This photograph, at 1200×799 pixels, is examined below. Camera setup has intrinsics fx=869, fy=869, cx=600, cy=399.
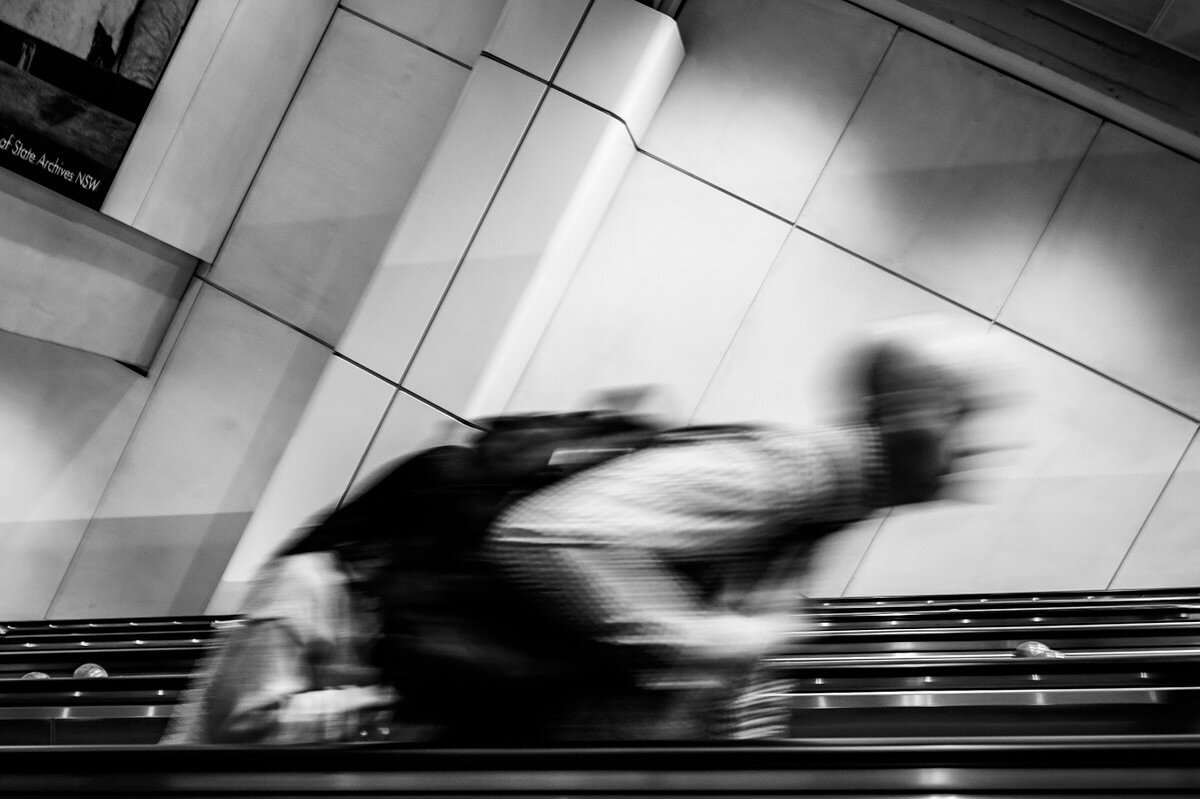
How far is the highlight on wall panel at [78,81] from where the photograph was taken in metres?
5.76

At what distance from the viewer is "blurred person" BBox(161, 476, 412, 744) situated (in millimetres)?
1566

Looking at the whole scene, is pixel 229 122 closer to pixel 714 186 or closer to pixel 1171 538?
pixel 714 186

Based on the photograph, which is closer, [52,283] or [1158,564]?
[1158,564]

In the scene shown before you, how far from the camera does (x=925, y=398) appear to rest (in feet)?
5.25

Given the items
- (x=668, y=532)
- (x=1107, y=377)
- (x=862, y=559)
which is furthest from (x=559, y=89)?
(x=668, y=532)

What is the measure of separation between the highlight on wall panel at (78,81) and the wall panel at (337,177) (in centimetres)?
97

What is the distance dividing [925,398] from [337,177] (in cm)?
584

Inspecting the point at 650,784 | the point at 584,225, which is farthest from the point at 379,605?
the point at 584,225

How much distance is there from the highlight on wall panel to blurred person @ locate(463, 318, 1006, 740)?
5.76 meters

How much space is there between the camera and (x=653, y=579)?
1.50 metres

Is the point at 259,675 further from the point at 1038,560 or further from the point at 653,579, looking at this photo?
the point at 1038,560

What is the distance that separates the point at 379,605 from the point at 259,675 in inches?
11.6

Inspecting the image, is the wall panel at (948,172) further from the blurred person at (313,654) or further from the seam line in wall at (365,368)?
the blurred person at (313,654)

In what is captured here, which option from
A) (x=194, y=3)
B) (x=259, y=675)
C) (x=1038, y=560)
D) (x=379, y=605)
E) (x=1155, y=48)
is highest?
(x=1155, y=48)
